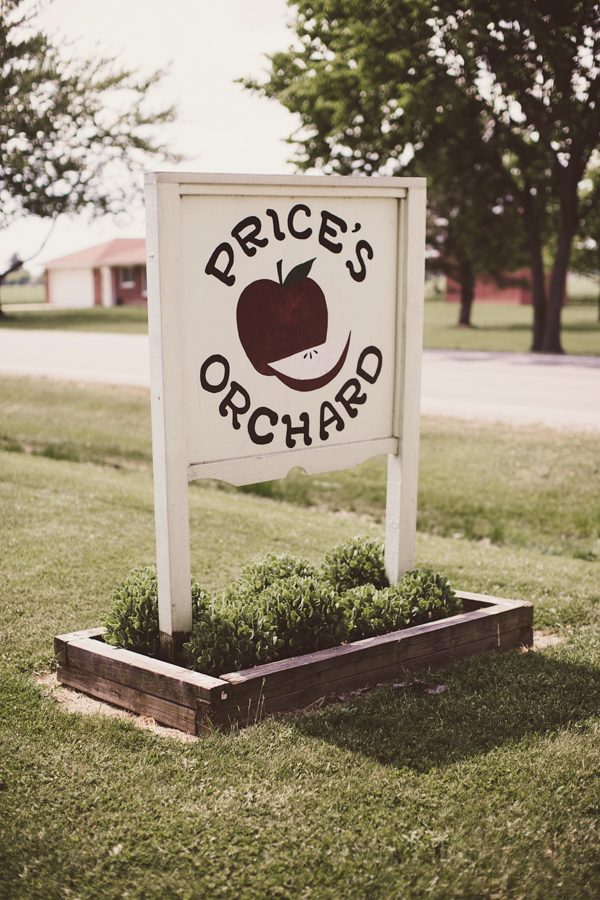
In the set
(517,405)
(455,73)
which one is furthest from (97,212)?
(455,73)

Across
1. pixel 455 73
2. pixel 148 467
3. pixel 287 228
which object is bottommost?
pixel 148 467

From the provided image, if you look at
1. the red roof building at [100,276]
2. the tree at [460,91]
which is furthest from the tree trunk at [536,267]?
the red roof building at [100,276]

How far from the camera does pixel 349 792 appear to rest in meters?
3.45

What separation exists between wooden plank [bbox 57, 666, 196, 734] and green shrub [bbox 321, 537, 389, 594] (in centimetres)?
133

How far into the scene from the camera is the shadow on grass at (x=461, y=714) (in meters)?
3.78

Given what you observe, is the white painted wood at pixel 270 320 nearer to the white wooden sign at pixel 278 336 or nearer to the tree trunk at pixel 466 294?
the white wooden sign at pixel 278 336

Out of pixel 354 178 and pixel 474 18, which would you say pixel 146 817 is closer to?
pixel 354 178

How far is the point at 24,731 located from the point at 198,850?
1161 mm

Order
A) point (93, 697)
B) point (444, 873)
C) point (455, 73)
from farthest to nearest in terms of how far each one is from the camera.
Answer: point (455, 73) → point (93, 697) → point (444, 873)

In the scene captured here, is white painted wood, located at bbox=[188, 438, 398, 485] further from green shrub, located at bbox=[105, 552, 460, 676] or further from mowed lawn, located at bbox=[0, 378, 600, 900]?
mowed lawn, located at bbox=[0, 378, 600, 900]

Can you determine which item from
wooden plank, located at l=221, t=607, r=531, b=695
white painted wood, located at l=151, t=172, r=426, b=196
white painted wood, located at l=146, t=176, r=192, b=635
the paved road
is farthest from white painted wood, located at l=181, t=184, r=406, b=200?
the paved road

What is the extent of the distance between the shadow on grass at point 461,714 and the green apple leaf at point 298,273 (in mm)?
1842

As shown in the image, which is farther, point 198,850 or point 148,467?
point 148,467

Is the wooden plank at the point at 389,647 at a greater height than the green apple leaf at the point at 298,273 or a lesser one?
lesser
